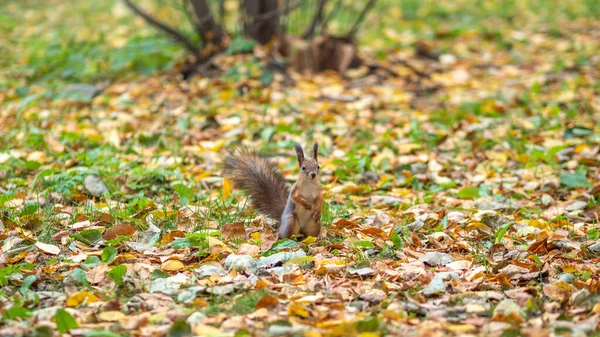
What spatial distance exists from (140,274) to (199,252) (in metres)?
0.33

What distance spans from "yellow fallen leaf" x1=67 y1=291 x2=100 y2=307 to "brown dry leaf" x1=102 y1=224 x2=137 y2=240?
761mm

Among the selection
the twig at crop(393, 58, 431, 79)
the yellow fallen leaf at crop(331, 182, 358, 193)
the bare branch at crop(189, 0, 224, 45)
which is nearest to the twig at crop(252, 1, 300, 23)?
the bare branch at crop(189, 0, 224, 45)

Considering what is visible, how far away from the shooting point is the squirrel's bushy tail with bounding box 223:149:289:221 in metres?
3.96

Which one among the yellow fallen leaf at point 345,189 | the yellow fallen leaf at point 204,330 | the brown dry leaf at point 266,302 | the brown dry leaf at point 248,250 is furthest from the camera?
the yellow fallen leaf at point 345,189

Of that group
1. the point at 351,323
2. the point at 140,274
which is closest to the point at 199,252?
the point at 140,274

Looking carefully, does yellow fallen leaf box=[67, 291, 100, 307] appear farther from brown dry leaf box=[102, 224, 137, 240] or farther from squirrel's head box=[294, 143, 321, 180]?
squirrel's head box=[294, 143, 321, 180]

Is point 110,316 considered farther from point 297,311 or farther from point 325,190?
point 325,190

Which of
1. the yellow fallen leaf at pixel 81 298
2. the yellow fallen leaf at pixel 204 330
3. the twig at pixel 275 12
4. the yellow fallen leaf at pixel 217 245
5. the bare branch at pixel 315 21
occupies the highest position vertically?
the twig at pixel 275 12

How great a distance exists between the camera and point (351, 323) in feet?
8.69

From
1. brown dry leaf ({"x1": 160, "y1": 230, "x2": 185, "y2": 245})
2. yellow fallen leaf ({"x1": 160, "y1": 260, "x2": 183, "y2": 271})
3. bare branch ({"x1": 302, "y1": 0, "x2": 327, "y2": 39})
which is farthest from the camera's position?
bare branch ({"x1": 302, "y1": 0, "x2": 327, "y2": 39})

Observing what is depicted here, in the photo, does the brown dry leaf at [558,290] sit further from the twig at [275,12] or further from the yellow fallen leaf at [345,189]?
the twig at [275,12]

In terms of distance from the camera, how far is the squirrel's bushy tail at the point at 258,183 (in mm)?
3963

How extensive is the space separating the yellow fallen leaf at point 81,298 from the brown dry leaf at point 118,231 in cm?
76

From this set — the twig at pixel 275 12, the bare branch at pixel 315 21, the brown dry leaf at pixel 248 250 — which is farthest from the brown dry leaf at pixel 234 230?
the bare branch at pixel 315 21
